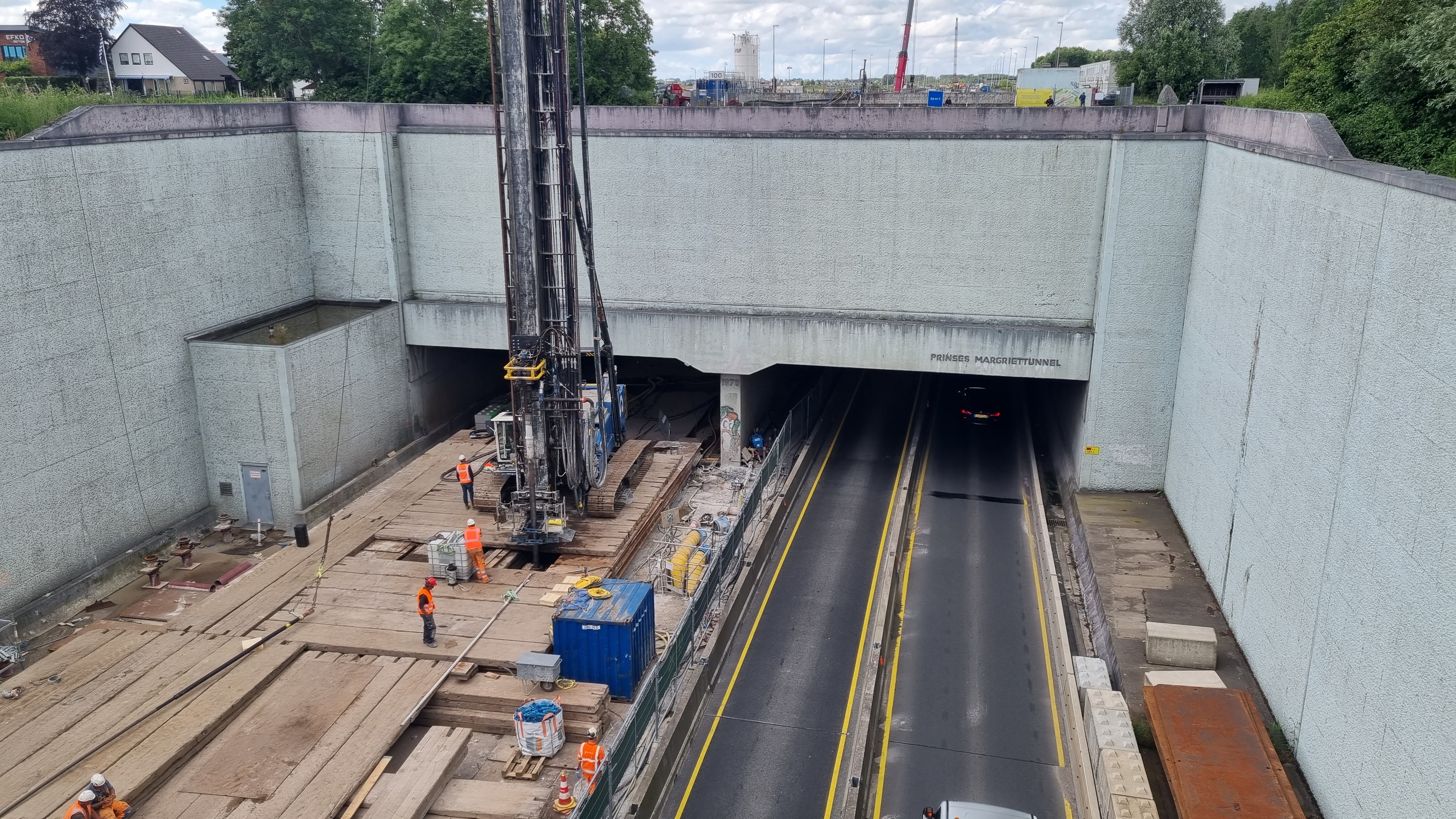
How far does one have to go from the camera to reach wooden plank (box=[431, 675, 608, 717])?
59.2 ft

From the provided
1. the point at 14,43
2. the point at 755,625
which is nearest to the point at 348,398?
the point at 755,625

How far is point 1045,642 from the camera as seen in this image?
76.0 ft

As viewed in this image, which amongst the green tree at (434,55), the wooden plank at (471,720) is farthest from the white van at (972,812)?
the green tree at (434,55)

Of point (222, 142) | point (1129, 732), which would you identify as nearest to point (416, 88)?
point (222, 142)

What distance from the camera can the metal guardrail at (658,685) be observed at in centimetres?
1586

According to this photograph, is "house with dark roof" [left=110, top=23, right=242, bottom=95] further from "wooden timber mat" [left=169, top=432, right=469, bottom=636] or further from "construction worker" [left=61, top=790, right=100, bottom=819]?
"construction worker" [left=61, top=790, right=100, bottom=819]

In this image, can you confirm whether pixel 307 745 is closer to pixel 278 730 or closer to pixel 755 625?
pixel 278 730

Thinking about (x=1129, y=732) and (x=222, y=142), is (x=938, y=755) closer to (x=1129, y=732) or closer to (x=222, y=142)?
(x=1129, y=732)

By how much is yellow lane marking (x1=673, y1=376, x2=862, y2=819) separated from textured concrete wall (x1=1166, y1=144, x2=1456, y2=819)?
1053 cm

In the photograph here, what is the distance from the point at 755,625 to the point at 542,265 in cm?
1007

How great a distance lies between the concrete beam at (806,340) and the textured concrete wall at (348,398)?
1547 millimetres

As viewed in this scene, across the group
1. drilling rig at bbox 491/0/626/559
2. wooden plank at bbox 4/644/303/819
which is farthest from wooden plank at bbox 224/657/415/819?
drilling rig at bbox 491/0/626/559

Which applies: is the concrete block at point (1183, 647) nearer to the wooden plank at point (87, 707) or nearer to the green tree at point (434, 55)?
the wooden plank at point (87, 707)

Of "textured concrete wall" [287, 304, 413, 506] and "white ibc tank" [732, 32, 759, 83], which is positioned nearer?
"textured concrete wall" [287, 304, 413, 506]
